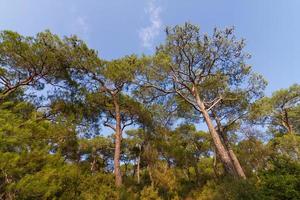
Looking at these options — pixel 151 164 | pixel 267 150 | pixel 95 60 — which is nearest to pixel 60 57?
pixel 95 60

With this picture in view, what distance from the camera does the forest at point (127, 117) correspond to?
26.3 feet

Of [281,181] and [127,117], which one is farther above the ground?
[127,117]

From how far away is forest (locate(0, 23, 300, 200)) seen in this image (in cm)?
802

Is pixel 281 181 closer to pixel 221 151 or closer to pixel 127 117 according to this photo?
pixel 221 151

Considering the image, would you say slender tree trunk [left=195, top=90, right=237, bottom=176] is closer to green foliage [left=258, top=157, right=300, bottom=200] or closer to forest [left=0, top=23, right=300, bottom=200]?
forest [left=0, top=23, right=300, bottom=200]

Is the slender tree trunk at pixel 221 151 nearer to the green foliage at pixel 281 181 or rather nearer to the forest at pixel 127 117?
the forest at pixel 127 117

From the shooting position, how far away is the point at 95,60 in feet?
51.6

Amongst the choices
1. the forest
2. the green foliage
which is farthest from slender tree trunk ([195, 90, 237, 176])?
the green foliage

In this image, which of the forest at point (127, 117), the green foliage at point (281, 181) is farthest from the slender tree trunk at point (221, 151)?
the green foliage at point (281, 181)

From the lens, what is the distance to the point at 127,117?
18109 millimetres

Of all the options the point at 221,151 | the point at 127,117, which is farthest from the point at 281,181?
the point at 127,117

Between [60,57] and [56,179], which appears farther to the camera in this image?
[60,57]

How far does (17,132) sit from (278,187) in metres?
8.06

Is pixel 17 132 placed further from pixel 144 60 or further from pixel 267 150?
pixel 267 150
